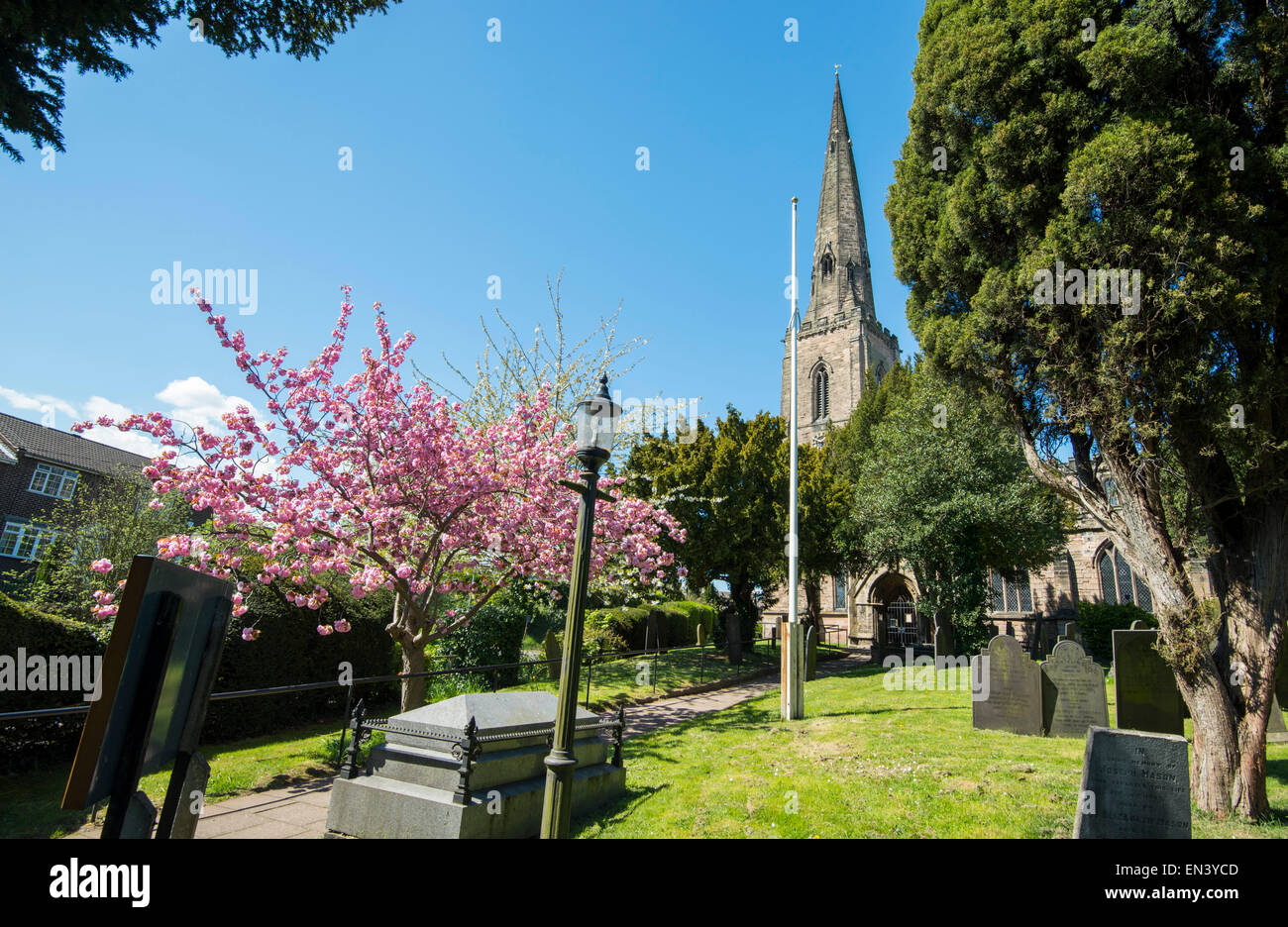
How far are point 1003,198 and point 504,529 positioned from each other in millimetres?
8536

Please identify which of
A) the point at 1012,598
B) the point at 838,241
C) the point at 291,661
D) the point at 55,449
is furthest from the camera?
the point at 838,241

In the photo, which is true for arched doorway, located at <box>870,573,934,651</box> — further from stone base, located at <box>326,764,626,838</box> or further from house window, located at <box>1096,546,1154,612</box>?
stone base, located at <box>326,764,626,838</box>

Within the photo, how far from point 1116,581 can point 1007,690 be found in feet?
95.0

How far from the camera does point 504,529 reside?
33.2 feet

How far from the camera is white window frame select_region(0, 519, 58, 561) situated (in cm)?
2736

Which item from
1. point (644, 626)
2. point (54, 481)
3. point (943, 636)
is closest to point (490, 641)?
point (644, 626)

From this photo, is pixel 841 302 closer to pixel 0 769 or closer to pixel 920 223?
pixel 920 223

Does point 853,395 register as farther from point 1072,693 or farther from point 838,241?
point 1072,693

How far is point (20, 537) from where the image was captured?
27.8 metres

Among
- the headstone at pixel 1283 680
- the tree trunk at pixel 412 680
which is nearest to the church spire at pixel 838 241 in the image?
the headstone at pixel 1283 680

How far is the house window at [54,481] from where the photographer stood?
29.0 meters

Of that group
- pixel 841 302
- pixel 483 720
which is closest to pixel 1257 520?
pixel 483 720

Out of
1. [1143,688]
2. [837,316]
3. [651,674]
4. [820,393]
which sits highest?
[837,316]

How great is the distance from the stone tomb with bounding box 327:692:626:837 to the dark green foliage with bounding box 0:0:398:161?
6.86 metres
